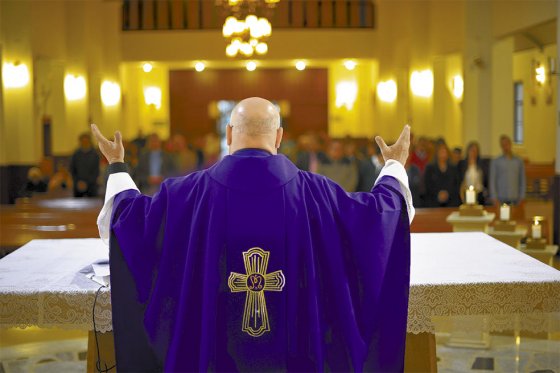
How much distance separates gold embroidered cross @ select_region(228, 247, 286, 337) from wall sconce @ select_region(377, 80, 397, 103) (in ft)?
62.9

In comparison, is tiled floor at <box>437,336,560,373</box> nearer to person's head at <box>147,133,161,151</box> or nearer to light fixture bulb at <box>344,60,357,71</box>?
person's head at <box>147,133,161,151</box>

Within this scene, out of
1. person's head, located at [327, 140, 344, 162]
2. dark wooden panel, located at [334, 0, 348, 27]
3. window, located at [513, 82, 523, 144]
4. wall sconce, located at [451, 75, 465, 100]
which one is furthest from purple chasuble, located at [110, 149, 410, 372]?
dark wooden panel, located at [334, 0, 348, 27]

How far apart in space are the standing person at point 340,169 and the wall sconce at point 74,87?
7806mm

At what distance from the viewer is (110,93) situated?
22828 mm

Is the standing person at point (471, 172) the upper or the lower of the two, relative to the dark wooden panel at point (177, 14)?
lower

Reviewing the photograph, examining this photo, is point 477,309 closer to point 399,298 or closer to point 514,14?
point 399,298

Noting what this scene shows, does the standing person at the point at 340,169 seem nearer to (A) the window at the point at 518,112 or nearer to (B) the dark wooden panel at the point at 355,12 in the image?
(A) the window at the point at 518,112

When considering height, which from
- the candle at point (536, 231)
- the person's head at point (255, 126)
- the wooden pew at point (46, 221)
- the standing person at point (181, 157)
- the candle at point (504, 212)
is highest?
the person's head at point (255, 126)

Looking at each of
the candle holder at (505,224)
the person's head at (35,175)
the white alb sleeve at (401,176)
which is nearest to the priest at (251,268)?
the white alb sleeve at (401,176)

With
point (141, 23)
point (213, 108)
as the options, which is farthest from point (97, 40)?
point (213, 108)

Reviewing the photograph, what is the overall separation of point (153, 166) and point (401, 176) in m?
9.85

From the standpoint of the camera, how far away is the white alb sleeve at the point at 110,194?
3.80 meters

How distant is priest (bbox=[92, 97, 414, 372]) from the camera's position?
3.67 metres

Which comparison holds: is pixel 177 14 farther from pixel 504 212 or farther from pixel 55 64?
pixel 504 212
